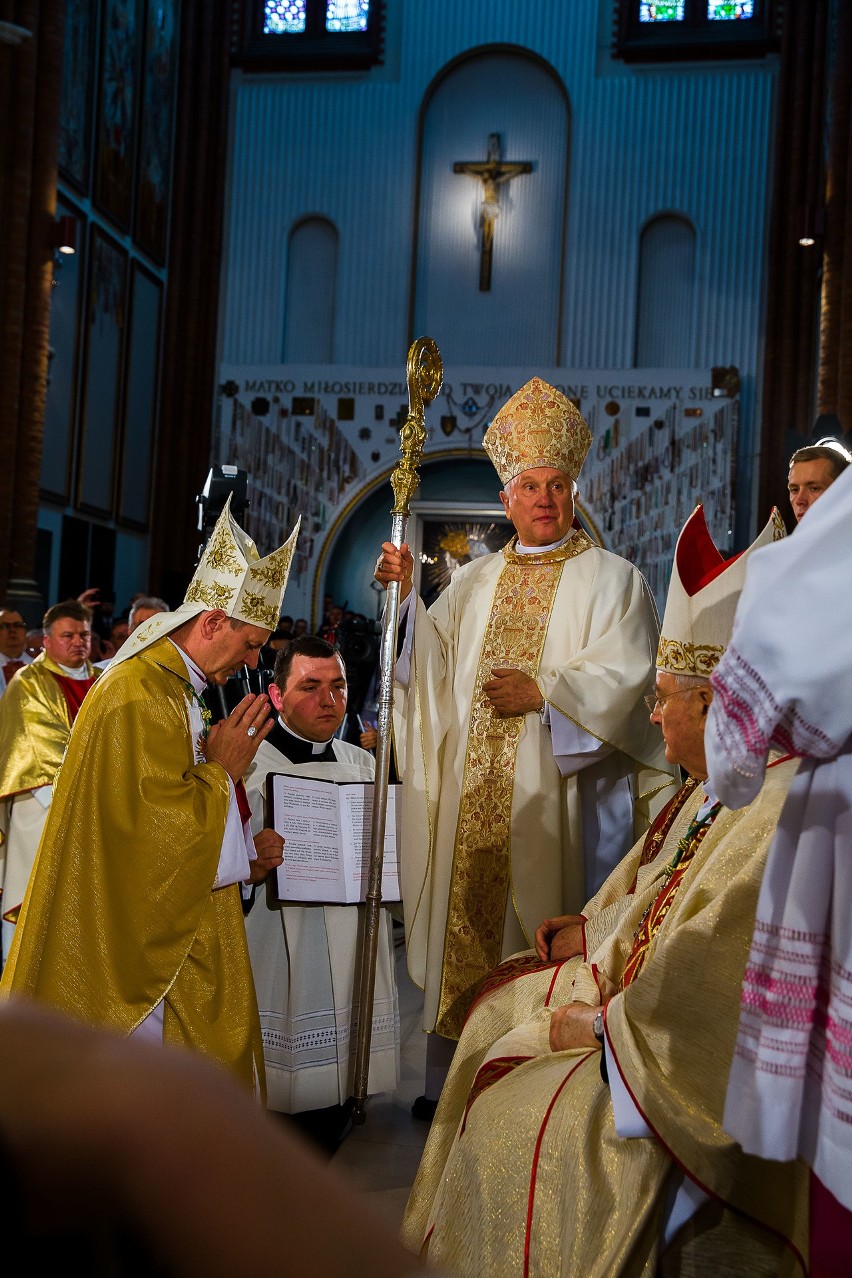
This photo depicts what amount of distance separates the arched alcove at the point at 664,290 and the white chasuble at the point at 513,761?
11.9m

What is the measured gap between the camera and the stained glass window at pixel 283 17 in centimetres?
1627

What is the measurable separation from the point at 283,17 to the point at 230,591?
15324 millimetres

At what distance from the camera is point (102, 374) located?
14.2 metres

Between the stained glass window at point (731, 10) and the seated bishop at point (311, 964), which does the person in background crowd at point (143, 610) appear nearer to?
the seated bishop at point (311, 964)

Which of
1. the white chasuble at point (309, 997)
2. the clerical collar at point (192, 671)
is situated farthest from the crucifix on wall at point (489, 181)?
the clerical collar at point (192, 671)

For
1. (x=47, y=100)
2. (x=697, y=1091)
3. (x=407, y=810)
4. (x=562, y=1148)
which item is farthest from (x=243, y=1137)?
(x=47, y=100)

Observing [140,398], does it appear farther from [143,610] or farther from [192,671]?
[192,671]

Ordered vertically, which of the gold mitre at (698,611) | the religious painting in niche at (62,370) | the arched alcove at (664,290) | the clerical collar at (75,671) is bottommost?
the clerical collar at (75,671)

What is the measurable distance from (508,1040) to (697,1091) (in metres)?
0.70

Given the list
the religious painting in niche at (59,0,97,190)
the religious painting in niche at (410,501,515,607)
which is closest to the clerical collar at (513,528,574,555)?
the religious painting in niche at (59,0,97,190)

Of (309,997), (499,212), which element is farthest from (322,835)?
(499,212)

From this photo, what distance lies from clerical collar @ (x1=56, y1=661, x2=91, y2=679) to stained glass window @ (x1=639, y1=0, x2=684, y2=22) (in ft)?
42.9

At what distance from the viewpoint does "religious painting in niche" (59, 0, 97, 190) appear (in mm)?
12789

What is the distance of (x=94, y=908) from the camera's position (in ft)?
10.2
